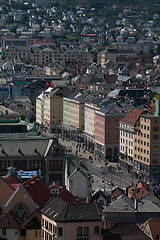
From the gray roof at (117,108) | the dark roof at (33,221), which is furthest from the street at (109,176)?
the dark roof at (33,221)

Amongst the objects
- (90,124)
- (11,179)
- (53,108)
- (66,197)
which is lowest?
(53,108)

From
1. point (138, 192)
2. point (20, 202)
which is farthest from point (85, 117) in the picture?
point (20, 202)

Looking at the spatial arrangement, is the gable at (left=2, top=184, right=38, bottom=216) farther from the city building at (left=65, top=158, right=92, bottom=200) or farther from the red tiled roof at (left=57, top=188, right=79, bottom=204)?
the city building at (left=65, top=158, right=92, bottom=200)

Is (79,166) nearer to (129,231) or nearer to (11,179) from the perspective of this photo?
(11,179)

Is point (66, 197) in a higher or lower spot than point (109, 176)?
higher

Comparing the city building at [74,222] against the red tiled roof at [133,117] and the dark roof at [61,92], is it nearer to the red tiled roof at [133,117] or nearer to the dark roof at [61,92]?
the red tiled roof at [133,117]

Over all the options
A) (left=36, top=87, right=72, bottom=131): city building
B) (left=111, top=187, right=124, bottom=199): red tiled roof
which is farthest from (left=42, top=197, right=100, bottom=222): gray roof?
(left=36, top=87, right=72, bottom=131): city building
